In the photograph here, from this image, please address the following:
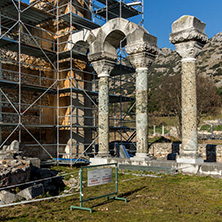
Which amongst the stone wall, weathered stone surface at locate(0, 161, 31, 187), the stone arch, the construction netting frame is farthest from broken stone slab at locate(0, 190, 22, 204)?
the stone wall

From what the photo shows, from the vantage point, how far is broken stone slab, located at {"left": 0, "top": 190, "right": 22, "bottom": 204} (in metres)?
7.08

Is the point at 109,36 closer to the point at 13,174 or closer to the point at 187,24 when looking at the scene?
the point at 187,24

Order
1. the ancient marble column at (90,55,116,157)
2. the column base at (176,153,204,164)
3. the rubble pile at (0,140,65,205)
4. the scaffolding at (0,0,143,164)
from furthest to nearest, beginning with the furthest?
the scaffolding at (0,0,143,164)
the ancient marble column at (90,55,116,157)
the column base at (176,153,204,164)
the rubble pile at (0,140,65,205)

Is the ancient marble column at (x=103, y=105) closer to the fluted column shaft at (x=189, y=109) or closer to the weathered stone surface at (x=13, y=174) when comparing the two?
the fluted column shaft at (x=189, y=109)

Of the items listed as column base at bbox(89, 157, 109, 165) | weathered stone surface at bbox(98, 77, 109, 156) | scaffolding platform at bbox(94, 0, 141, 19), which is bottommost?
column base at bbox(89, 157, 109, 165)

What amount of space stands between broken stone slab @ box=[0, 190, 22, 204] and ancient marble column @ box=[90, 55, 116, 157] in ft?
19.7

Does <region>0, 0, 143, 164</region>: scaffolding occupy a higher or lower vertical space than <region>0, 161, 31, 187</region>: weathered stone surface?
higher

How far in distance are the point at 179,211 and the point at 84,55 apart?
38.6 ft

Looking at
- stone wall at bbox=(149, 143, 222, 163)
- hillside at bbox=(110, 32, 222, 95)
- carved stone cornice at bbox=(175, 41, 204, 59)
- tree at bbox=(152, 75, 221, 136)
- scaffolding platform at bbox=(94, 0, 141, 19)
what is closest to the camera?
carved stone cornice at bbox=(175, 41, 204, 59)

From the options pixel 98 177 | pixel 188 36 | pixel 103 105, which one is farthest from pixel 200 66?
pixel 98 177

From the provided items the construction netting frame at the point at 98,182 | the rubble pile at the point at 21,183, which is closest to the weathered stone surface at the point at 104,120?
Answer: the rubble pile at the point at 21,183

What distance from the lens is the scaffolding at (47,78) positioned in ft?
47.3

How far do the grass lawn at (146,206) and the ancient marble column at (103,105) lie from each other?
4.49 m

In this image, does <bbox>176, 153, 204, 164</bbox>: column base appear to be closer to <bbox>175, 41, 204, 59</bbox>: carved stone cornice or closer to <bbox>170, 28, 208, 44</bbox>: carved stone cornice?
<bbox>175, 41, 204, 59</bbox>: carved stone cornice
